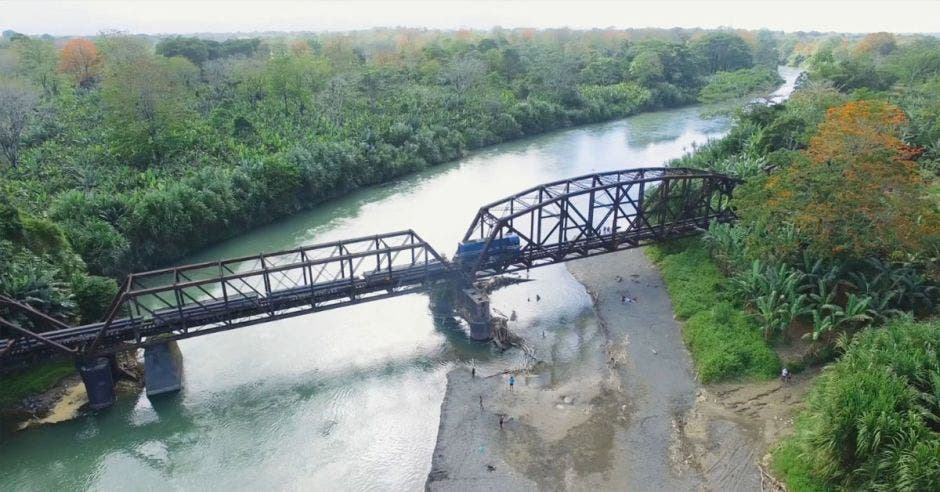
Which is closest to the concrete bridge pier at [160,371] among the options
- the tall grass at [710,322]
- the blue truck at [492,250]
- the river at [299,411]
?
the river at [299,411]

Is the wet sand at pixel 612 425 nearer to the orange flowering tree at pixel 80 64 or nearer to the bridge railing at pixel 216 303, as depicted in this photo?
the bridge railing at pixel 216 303

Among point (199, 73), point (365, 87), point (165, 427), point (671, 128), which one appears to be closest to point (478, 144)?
point (365, 87)

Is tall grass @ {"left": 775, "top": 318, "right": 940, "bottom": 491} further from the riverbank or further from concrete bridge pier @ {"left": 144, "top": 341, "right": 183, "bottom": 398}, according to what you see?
the riverbank

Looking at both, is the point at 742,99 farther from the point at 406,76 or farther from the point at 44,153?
the point at 44,153

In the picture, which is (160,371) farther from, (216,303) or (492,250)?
(492,250)

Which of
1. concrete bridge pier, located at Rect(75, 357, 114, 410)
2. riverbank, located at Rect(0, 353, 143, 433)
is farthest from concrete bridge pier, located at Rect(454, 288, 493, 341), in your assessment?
concrete bridge pier, located at Rect(75, 357, 114, 410)
